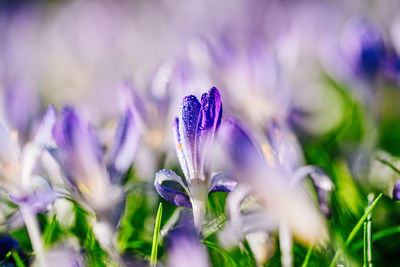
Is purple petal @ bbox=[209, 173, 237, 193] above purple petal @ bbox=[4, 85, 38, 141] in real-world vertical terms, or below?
below

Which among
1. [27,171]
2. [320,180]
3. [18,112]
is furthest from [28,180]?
[320,180]

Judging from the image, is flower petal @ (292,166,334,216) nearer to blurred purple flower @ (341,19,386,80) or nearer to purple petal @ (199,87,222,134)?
purple petal @ (199,87,222,134)

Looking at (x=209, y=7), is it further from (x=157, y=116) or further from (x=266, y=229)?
(x=266, y=229)

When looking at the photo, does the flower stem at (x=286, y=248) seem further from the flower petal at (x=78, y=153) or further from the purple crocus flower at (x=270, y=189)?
the flower petal at (x=78, y=153)

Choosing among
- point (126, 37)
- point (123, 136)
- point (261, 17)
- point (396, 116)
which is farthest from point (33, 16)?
point (123, 136)

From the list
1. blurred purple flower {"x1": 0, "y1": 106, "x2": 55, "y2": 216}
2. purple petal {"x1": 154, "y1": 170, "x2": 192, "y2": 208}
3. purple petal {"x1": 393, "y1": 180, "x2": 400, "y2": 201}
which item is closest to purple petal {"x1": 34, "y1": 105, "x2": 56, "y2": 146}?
blurred purple flower {"x1": 0, "y1": 106, "x2": 55, "y2": 216}

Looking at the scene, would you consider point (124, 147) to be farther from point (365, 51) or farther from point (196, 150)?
point (365, 51)

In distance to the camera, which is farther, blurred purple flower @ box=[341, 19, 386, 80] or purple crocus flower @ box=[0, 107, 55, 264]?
blurred purple flower @ box=[341, 19, 386, 80]
